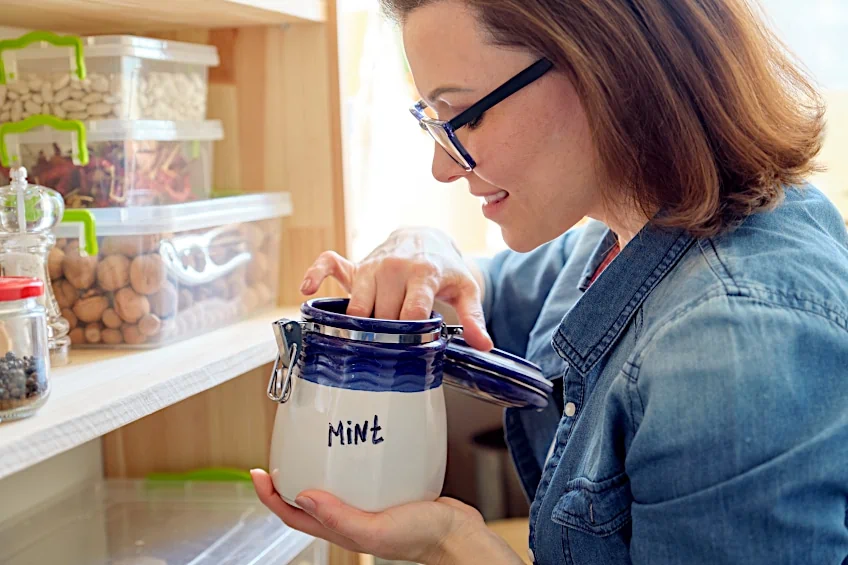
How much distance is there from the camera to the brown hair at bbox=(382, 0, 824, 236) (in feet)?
2.43

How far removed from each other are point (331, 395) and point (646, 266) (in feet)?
0.97

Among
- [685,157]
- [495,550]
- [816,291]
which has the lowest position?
[495,550]

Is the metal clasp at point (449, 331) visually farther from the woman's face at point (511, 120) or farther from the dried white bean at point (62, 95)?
the dried white bean at point (62, 95)

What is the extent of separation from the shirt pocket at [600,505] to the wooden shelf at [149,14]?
591mm

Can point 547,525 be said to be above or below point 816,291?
below

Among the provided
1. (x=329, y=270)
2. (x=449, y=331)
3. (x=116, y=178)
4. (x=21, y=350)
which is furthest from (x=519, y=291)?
(x=21, y=350)

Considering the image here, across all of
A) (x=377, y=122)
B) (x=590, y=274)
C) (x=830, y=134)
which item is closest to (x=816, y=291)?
(x=590, y=274)

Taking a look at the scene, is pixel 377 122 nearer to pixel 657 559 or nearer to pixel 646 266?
pixel 646 266

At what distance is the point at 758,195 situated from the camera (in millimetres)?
768

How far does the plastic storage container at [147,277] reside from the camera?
0.94 meters

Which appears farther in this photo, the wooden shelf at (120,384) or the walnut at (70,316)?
the walnut at (70,316)

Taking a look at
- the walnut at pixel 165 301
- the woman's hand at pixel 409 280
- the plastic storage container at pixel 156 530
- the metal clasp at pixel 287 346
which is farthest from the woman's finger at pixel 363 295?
the plastic storage container at pixel 156 530

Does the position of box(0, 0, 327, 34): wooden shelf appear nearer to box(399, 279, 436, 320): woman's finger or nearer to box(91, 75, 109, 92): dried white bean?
box(91, 75, 109, 92): dried white bean

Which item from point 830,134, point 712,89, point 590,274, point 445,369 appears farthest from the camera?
point 830,134
